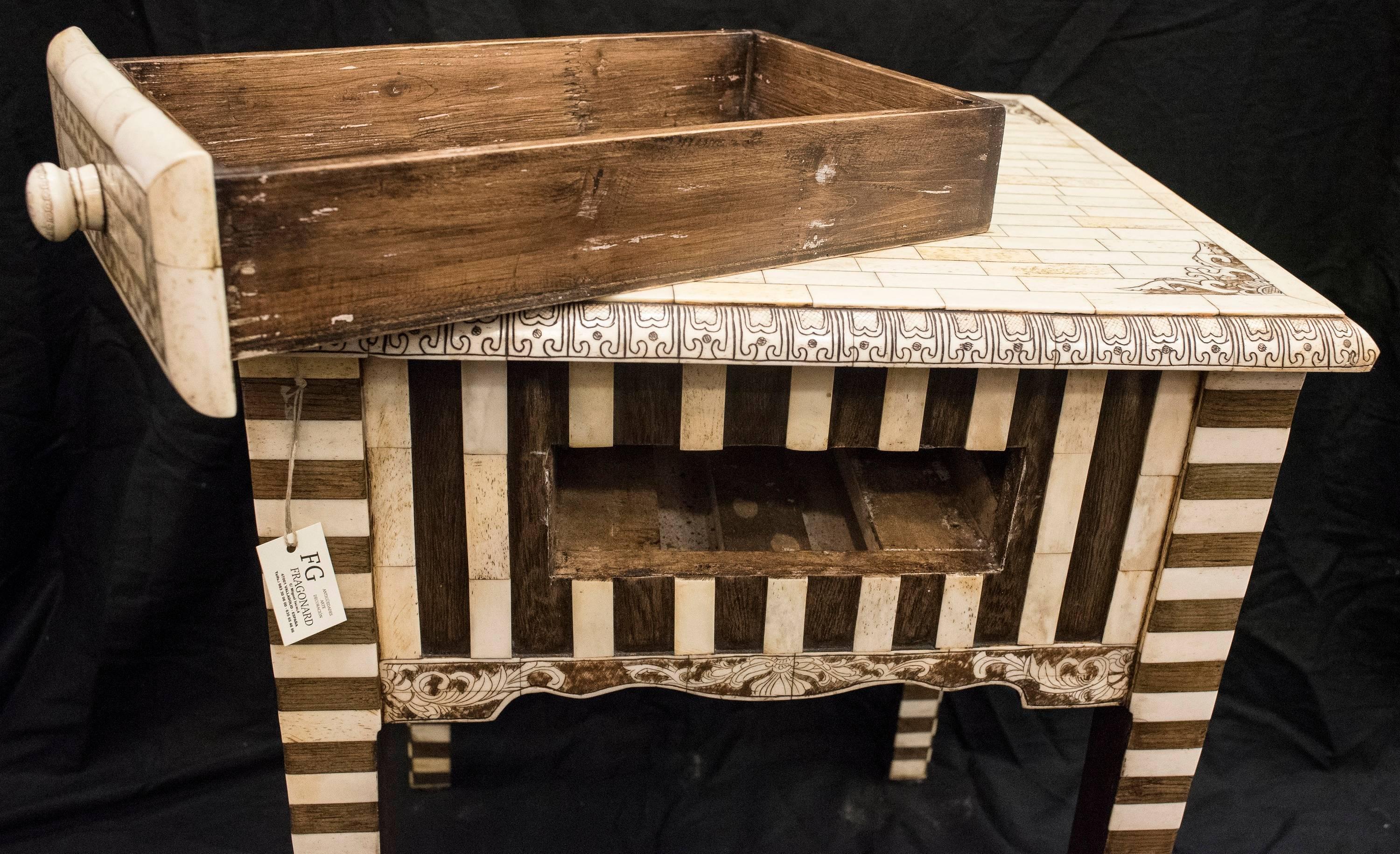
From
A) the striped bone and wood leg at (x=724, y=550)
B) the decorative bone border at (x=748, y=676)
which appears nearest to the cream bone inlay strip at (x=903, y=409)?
the striped bone and wood leg at (x=724, y=550)

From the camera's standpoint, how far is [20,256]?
6.07 feet

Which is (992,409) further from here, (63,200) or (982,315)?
(63,200)

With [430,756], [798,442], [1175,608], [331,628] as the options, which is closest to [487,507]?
[331,628]

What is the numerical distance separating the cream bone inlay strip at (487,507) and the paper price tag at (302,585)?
13 cm

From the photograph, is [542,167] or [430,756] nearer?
[542,167]

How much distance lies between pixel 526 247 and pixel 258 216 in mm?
230

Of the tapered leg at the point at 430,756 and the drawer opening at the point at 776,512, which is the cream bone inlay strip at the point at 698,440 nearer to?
the drawer opening at the point at 776,512

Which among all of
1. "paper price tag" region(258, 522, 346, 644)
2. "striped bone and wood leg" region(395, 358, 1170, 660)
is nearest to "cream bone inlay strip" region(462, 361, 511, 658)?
"striped bone and wood leg" region(395, 358, 1170, 660)

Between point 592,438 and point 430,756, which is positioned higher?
point 592,438

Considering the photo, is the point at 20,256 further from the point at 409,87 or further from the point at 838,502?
the point at 838,502

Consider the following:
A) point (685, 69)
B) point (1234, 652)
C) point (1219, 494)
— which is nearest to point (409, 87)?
point (685, 69)

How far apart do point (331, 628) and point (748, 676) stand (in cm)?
41

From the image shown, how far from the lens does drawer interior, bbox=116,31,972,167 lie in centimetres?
135

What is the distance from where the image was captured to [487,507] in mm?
1240
